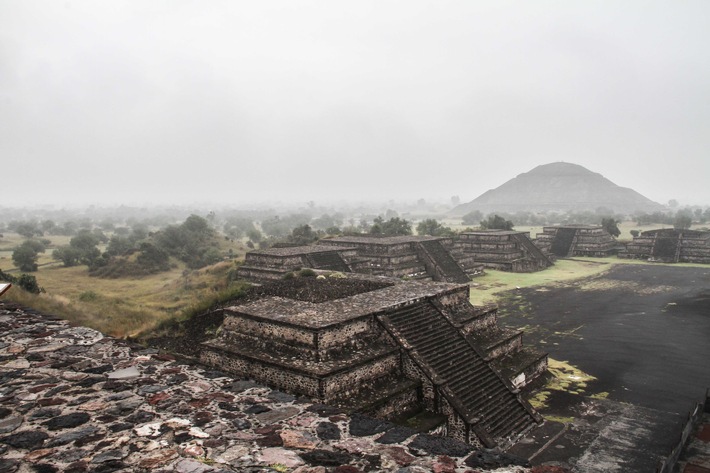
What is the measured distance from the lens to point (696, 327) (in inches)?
848

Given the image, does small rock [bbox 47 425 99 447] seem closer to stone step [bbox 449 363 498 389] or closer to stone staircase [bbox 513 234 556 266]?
stone step [bbox 449 363 498 389]

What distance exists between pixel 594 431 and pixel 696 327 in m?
13.9

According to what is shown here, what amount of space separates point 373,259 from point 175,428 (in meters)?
27.6

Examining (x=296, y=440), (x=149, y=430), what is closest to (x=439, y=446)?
(x=296, y=440)

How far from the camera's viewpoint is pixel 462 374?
40.7 feet

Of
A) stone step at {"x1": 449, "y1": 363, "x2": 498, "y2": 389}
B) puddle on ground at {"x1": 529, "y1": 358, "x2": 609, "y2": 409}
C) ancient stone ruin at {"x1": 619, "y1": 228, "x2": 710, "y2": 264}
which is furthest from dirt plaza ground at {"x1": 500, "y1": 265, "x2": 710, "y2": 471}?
ancient stone ruin at {"x1": 619, "y1": 228, "x2": 710, "y2": 264}

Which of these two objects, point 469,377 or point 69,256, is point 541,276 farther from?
point 69,256

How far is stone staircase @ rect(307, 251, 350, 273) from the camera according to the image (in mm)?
27562

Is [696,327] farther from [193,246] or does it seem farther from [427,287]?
[193,246]

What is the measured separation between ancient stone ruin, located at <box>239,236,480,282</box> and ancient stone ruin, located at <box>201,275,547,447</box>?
12460 millimetres

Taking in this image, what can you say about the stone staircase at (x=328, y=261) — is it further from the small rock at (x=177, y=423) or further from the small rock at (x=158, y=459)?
the small rock at (x=158, y=459)

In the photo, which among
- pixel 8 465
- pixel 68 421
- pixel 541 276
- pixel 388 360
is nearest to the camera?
pixel 8 465

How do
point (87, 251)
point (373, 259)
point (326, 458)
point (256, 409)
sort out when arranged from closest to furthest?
point (326, 458), point (256, 409), point (373, 259), point (87, 251)

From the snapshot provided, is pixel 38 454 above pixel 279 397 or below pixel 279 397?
above
